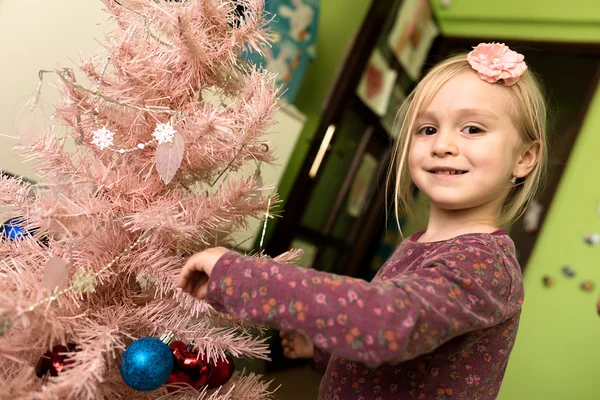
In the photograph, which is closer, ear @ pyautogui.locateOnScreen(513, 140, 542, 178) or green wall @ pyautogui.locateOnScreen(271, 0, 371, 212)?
ear @ pyautogui.locateOnScreen(513, 140, 542, 178)

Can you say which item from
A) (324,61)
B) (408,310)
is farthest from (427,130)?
(324,61)

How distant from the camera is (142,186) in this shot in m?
0.67

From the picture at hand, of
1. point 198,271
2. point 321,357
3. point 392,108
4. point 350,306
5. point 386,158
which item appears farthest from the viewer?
point 392,108

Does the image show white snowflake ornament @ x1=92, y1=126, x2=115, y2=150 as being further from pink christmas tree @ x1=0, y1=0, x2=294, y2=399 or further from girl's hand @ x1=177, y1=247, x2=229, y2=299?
girl's hand @ x1=177, y1=247, x2=229, y2=299

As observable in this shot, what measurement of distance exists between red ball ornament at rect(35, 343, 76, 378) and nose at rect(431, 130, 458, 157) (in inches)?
22.7

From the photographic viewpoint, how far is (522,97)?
0.79 metres

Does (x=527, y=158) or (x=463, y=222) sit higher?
(x=527, y=158)

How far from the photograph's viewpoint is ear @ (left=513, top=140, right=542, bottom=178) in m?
0.81

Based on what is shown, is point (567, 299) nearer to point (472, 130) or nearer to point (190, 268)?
point (472, 130)

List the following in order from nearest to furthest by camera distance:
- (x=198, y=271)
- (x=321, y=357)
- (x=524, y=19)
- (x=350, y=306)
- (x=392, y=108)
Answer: (x=350, y=306) < (x=198, y=271) < (x=321, y=357) < (x=524, y=19) < (x=392, y=108)

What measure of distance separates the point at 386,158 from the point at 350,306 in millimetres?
1807

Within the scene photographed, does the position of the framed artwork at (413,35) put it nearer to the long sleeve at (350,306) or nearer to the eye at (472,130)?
the eye at (472,130)

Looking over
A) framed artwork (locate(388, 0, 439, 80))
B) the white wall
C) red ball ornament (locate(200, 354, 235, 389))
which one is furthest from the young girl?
framed artwork (locate(388, 0, 439, 80))

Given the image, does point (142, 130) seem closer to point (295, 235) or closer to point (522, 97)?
point (522, 97)
